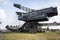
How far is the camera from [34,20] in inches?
160

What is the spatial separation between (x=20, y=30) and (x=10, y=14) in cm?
51

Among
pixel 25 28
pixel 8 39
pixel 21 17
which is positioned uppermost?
pixel 21 17

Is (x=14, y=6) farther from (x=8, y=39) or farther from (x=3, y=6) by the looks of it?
(x=8, y=39)

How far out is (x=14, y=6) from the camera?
402 cm

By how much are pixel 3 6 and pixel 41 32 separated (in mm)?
1244

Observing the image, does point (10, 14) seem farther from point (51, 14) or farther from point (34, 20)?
point (51, 14)

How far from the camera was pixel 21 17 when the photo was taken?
4031 millimetres

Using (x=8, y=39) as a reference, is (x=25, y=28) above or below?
above

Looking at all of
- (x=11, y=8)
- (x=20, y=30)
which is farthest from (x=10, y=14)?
(x=20, y=30)

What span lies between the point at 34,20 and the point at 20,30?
474mm

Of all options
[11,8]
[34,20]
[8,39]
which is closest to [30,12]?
[34,20]

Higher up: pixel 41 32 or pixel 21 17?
pixel 21 17

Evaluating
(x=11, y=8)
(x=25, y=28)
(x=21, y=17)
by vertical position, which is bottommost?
(x=25, y=28)

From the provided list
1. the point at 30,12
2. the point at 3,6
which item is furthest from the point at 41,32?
the point at 3,6
